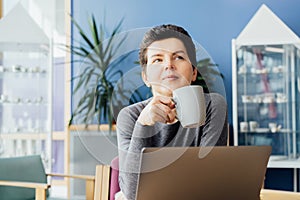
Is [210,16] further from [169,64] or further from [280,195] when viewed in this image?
[169,64]

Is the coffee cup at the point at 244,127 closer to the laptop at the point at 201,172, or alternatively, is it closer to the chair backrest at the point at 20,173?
the chair backrest at the point at 20,173

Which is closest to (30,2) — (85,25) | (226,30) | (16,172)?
(85,25)

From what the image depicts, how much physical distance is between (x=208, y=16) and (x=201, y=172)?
3.67 m

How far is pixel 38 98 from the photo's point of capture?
167 inches

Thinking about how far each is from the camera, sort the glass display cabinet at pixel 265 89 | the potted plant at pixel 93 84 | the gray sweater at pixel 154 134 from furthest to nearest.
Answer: the glass display cabinet at pixel 265 89 → the potted plant at pixel 93 84 → the gray sweater at pixel 154 134

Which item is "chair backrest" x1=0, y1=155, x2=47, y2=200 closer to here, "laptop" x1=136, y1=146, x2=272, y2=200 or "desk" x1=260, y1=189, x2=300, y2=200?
"desk" x1=260, y1=189, x2=300, y2=200

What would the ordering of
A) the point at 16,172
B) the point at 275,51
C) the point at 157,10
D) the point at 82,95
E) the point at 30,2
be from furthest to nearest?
the point at 30,2 < the point at 157,10 < the point at 275,51 < the point at 16,172 < the point at 82,95

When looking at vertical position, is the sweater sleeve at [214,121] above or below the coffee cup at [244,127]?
above

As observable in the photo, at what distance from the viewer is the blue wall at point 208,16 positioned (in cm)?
429

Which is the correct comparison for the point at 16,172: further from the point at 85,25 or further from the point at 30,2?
the point at 30,2

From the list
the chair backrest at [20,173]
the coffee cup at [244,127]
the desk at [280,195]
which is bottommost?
the chair backrest at [20,173]

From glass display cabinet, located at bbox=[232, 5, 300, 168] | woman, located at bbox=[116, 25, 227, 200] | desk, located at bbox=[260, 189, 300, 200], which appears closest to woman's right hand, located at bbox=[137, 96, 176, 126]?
woman, located at bbox=[116, 25, 227, 200]

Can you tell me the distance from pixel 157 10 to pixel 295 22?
4.01ft

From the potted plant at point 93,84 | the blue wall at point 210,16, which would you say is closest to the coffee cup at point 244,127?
the blue wall at point 210,16
